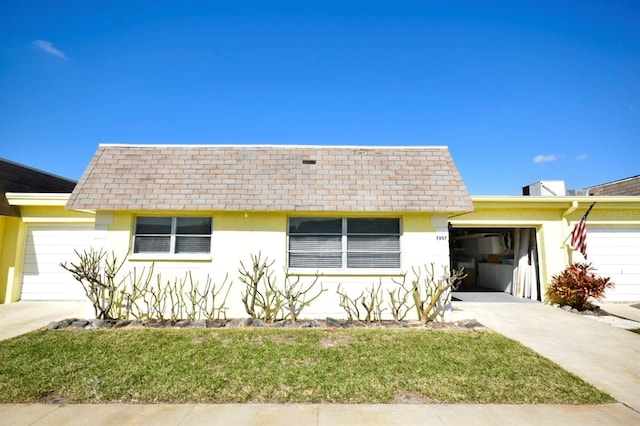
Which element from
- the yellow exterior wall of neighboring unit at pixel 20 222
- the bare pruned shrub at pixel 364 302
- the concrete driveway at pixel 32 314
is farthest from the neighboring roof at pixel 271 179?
the yellow exterior wall of neighboring unit at pixel 20 222

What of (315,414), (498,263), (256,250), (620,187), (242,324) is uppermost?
(620,187)

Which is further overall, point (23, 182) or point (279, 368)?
point (23, 182)

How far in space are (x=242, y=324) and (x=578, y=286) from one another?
9926 millimetres

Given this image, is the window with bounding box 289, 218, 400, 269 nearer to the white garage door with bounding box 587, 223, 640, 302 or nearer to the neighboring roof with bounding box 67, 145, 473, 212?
the neighboring roof with bounding box 67, 145, 473, 212

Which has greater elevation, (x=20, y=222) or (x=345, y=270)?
(x=20, y=222)

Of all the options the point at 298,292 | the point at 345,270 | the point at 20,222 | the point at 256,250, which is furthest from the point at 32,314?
the point at 345,270

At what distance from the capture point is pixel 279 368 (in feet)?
17.8

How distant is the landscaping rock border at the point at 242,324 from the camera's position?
26.1ft

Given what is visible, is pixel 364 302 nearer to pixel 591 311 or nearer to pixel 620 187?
pixel 591 311

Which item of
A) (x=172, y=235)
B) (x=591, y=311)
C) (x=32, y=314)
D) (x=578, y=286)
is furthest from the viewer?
(x=578, y=286)

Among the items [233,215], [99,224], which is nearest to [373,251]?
[233,215]

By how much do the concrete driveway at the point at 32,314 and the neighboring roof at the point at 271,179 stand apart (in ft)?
10.2

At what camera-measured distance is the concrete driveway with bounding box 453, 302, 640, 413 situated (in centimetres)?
517

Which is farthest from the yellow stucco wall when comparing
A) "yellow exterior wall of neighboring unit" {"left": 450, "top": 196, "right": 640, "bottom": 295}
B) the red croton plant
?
the red croton plant
